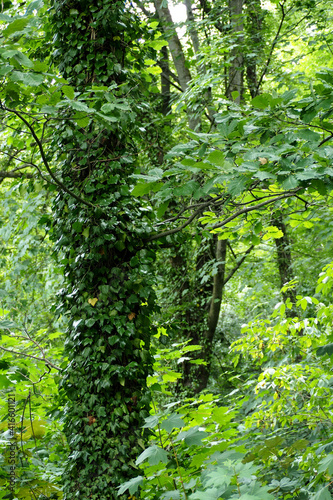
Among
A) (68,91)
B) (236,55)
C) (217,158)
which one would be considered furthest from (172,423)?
(236,55)

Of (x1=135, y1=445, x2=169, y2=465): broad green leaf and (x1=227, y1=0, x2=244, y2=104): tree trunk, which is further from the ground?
(x1=227, y1=0, x2=244, y2=104): tree trunk

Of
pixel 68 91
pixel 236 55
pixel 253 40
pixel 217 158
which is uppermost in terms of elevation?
pixel 253 40

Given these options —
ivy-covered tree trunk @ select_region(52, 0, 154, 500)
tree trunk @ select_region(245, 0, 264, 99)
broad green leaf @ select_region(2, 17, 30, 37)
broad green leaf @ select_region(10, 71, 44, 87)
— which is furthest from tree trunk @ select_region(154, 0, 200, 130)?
broad green leaf @ select_region(2, 17, 30, 37)

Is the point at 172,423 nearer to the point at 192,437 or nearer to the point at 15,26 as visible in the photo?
the point at 192,437

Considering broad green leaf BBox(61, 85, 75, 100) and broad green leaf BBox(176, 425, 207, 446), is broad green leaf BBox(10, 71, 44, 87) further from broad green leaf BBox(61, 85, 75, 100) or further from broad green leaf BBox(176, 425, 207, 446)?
broad green leaf BBox(176, 425, 207, 446)

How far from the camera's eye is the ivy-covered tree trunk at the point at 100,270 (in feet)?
8.57

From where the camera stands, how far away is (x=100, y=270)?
287 centimetres

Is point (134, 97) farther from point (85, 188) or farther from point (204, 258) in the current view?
point (204, 258)

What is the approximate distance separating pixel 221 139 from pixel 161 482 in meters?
1.77

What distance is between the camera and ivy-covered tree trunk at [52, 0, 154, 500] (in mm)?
→ 2613

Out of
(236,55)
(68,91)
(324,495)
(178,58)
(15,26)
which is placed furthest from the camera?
(178,58)

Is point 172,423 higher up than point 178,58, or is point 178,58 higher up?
point 178,58

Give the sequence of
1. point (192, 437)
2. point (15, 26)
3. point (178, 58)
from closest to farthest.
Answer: point (192, 437), point (15, 26), point (178, 58)

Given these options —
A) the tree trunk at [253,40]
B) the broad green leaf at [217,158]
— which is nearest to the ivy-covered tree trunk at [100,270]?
the broad green leaf at [217,158]
